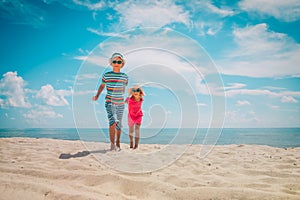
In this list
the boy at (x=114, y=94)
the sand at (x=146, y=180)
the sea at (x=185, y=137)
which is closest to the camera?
the sand at (x=146, y=180)

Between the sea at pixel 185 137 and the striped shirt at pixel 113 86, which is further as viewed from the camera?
the sea at pixel 185 137

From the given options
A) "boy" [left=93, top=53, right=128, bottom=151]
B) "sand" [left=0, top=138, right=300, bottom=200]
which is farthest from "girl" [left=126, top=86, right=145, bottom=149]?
"sand" [left=0, top=138, right=300, bottom=200]

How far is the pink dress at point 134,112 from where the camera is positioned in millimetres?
5688

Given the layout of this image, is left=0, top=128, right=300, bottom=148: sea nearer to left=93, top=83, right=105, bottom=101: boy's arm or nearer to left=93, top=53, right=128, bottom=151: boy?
left=93, top=53, right=128, bottom=151: boy

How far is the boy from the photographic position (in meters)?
5.19

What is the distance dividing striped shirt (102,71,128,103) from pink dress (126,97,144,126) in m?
0.46

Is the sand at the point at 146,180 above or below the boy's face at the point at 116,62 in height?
below

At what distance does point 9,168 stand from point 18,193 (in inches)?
45.9

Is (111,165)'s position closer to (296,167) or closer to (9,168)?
(9,168)

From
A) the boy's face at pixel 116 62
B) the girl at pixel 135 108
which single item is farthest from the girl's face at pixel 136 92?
the boy's face at pixel 116 62

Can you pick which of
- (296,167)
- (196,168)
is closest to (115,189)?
(196,168)

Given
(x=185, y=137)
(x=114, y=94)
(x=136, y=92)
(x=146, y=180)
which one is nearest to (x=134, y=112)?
(x=136, y=92)

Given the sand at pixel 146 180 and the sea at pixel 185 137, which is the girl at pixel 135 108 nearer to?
the sea at pixel 185 137

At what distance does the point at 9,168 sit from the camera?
126 inches
